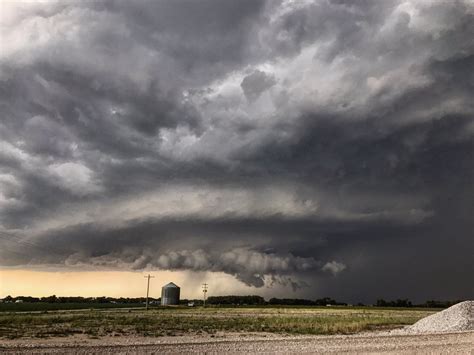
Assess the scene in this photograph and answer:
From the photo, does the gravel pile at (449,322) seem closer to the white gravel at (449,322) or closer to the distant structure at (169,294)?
the white gravel at (449,322)

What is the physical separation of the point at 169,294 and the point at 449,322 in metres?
116

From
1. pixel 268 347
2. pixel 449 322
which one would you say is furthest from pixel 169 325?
pixel 449 322

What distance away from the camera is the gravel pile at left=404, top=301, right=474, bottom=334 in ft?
175

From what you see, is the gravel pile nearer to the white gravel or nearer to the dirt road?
the white gravel

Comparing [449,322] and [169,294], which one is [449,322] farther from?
[169,294]

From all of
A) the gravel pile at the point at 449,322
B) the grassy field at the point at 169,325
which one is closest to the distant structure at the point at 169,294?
the grassy field at the point at 169,325

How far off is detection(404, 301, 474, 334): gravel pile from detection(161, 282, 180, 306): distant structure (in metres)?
112

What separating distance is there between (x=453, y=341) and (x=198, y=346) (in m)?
21.1

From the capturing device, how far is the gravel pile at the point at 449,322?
5347 centimetres

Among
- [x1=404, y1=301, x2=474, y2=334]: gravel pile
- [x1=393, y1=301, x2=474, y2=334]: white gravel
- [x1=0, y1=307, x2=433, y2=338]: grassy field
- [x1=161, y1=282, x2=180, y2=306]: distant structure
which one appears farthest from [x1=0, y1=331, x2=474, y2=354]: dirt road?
[x1=161, y1=282, x2=180, y2=306]: distant structure

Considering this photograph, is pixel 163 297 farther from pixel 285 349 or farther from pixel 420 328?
pixel 285 349

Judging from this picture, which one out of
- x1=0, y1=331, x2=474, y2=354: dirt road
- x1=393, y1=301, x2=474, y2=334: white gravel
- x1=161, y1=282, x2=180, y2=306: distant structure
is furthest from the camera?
x1=161, y1=282, x2=180, y2=306: distant structure

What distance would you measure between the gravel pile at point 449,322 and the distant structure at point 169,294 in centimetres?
11249

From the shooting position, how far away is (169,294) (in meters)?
160
